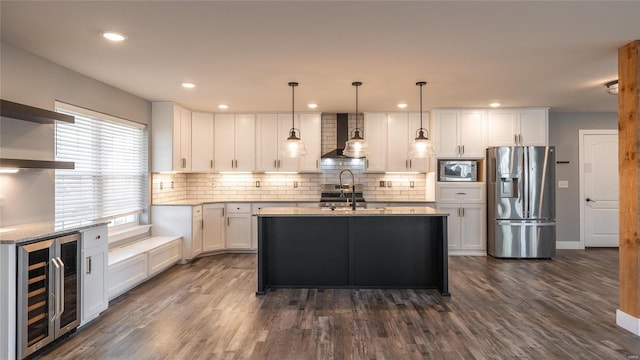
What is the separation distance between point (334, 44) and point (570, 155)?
5.71 meters

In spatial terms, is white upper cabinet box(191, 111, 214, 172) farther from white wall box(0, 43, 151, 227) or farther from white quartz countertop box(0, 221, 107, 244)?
white quartz countertop box(0, 221, 107, 244)

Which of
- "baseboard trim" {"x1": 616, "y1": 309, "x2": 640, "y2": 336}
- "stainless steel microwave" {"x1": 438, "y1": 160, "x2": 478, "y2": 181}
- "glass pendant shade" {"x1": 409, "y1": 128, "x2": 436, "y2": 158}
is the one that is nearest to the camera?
"baseboard trim" {"x1": 616, "y1": 309, "x2": 640, "y2": 336}

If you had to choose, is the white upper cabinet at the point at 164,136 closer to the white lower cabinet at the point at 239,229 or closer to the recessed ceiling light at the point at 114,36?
the white lower cabinet at the point at 239,229

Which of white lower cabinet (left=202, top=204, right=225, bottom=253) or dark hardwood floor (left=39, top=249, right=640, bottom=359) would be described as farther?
white lower cabinet (left=202, top=204, right=225, bottom=253)

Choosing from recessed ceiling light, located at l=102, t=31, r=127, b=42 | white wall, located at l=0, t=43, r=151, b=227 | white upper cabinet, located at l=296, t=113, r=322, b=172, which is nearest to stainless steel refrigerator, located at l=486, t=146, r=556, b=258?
white upper cabinet, located at l=296, t=113, r=322, b=172

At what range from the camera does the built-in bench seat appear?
157 inches

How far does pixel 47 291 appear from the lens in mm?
2754

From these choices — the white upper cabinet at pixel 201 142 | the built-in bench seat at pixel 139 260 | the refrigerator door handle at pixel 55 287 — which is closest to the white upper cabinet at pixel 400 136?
the white upper cabinet at pixel 201 142

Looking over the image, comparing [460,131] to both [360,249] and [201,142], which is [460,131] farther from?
[201,142]

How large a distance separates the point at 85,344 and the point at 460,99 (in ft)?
17.5

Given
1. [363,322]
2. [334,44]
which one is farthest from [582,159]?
[334,44]

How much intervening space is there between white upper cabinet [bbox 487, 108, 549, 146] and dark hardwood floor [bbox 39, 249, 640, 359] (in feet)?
7.54

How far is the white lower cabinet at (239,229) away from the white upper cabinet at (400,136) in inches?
105

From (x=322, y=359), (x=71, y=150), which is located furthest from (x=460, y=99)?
(x=71, y=150)
